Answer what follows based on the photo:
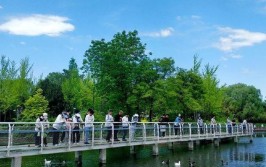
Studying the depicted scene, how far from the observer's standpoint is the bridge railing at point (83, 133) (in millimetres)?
15930

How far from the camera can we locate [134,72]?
3594 cm

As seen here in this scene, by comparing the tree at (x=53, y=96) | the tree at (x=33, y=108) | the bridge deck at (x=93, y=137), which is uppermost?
the tree at (x=53, y=96)

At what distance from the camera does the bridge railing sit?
52.3ft

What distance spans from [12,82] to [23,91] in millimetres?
2003

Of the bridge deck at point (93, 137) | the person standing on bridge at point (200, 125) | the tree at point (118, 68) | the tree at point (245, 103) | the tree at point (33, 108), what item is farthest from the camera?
the tree at point (245, 103)

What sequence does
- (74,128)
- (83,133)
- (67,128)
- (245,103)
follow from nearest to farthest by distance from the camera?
(67,128) → (74,128) → (83,133) → (245,103)

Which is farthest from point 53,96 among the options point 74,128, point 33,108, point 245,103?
point 245,103

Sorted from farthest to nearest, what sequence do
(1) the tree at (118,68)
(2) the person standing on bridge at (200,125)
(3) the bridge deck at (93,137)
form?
(1) the tree at (118,68), (2) the person standing on bridge at (200,125), (3) the bridge deck at (93,137)

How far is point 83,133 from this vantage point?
64.2ft

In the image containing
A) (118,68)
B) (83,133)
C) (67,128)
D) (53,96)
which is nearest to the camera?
(67,128)

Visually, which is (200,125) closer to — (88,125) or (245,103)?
(88,125)

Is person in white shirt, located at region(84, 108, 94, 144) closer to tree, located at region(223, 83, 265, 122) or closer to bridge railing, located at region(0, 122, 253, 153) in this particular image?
bridge railing, located at region(0, 122, 253, 153)

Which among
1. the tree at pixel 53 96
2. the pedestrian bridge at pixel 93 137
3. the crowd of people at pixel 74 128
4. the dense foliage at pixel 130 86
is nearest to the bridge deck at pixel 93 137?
the pedestrian bridge at pixel 93 137

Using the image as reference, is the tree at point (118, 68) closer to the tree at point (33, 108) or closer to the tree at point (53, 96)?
the tree at point (33, 108)
